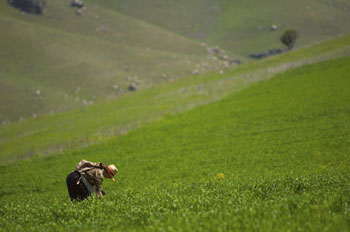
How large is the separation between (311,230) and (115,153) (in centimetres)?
3300

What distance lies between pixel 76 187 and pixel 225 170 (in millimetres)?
13497

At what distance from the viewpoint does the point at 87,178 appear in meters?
13.2

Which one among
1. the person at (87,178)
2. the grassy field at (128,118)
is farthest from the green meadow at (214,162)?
the person at (87,178)

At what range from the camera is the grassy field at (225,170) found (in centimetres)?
966

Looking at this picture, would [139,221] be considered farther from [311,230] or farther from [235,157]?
[235,157]

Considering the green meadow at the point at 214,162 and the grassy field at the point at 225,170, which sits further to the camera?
the green meadow at the point at 214,162

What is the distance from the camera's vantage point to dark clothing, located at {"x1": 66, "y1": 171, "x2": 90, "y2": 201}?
13156 millimetres

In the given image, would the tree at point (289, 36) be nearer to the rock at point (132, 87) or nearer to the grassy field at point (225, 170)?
the grassy field at point (225, 170)

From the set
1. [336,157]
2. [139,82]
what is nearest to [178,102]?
[336,157]

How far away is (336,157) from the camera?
22797mm

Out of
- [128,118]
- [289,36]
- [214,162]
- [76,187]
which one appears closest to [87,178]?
[76,187]

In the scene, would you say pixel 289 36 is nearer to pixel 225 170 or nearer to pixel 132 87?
pixel 132 87

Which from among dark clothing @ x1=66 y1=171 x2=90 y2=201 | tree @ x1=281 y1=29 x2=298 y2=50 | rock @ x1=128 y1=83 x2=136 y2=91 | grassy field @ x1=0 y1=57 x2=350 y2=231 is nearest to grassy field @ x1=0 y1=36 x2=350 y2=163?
grassy field @ x1=0 y1=57 x2=350 y2=231

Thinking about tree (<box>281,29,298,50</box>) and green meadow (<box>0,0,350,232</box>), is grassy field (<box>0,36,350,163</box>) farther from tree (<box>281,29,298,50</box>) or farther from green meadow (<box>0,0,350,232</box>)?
tree (<box>281,29,298,50</box>)
